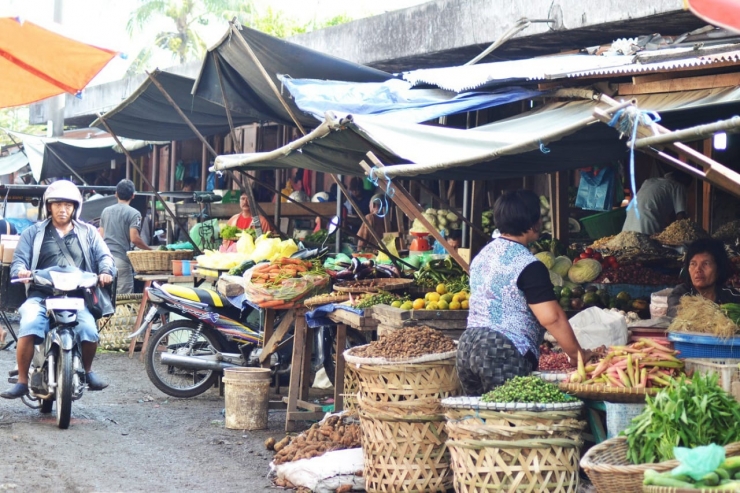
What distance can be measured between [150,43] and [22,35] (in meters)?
29.5

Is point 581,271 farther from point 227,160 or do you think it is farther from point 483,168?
point 227,160

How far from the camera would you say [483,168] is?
707 cm

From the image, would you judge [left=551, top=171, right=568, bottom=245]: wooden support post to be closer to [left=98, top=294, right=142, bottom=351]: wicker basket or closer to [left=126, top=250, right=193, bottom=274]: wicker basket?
[left=126, top=250, right=193, bottom=274]: wicker basket

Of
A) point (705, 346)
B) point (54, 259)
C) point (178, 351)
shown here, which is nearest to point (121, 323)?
point (178, 351)

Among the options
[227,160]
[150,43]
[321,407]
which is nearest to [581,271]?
[321,407]

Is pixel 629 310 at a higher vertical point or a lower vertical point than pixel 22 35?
lower

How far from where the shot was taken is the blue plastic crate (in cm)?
522

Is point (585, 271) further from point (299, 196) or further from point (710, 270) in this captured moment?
point (299, 196)

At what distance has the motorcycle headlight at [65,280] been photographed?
25.8 ft

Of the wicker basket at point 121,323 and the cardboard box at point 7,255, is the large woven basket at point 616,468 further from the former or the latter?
the wicker basket at point 121,323

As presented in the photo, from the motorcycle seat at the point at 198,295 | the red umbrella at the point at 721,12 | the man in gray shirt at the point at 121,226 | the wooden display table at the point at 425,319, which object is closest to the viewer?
the red umbrella at the point at 721,12

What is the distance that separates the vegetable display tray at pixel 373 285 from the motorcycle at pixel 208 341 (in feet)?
2.84

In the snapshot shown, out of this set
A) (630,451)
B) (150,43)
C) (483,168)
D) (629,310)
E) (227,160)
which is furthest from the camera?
(150,43)

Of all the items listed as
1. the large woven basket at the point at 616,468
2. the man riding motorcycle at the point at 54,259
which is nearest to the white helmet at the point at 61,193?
the man riding motorcycle at the point at 54,259
